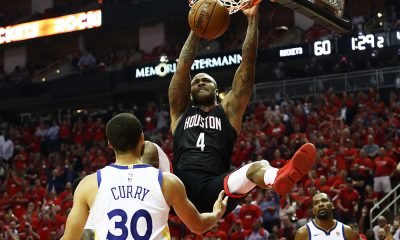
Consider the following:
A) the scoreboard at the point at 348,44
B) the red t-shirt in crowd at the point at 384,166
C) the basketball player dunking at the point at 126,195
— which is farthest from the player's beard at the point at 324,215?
the scoreboard at the point at 348,44

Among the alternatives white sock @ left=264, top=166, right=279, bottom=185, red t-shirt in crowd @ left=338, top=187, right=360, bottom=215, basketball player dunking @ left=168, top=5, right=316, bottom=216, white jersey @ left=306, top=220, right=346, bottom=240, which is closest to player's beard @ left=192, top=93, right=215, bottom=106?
basketball player dunking @ left=168, top=5, right=316, bottom=216

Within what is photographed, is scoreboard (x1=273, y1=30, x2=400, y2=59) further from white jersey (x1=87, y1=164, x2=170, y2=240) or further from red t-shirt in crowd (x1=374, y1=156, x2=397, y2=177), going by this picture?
white jersey (x1=87, y1=164, x2=170, y2=240)

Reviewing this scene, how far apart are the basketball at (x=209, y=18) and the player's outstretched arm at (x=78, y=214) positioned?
280cm

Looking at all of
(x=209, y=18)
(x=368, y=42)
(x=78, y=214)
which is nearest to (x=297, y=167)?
(x=78, y=214)

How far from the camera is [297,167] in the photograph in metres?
5.58

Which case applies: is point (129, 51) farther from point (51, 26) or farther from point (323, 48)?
point (323, 48)

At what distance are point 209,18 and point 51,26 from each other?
2215 cm

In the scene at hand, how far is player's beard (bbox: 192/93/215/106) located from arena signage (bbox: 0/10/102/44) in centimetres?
2067

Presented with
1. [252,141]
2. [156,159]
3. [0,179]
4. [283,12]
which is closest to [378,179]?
[252,141]

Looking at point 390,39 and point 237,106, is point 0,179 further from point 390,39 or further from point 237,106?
point 237,106

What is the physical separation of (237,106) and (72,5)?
75.0 ft

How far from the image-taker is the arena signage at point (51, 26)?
27266 millimetres

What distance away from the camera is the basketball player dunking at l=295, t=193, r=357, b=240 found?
956 centimetres

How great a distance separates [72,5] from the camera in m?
29.0
